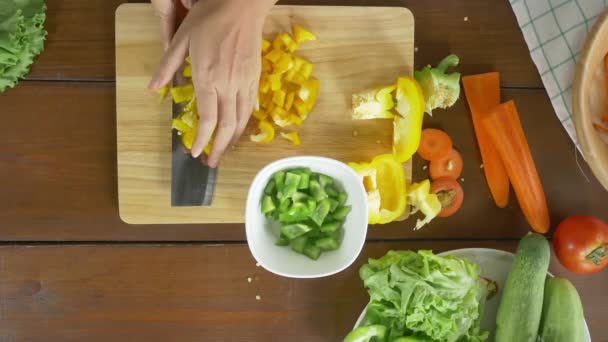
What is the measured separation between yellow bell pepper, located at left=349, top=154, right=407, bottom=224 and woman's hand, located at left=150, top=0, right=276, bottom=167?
0.24 m

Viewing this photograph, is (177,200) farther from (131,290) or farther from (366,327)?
(366,327)

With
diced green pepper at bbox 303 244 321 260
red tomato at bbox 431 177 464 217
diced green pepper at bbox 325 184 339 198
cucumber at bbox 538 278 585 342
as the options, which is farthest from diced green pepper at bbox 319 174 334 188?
cucumber at bbox 538 278 585 342

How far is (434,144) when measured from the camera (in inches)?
46.2

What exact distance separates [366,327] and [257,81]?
18.0 inches

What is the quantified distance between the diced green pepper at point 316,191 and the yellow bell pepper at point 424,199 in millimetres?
179

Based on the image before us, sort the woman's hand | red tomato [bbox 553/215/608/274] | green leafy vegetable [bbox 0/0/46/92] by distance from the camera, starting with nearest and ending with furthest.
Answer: the woman's hand < green leafy vegetable [bbox 0/0/46/92] < red tomato [bbox 553/215/608/274]

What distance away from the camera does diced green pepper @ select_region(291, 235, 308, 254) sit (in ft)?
3.54

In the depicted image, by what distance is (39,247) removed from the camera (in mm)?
1125

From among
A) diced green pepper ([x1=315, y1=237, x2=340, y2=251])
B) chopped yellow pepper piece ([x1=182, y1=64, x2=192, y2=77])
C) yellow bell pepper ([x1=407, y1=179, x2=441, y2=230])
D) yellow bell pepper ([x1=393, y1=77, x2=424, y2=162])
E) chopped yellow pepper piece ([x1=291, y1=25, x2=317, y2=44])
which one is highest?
chopped yellow pepper piece ([x1=291, y1=25, x2=317, y2=44])

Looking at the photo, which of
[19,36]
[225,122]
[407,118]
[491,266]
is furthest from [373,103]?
[19,36]

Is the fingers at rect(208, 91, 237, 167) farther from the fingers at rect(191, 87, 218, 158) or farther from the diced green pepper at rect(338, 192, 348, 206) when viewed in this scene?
the diced green pepper at rect(338, 192, 348, 206)

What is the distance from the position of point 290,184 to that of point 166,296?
33 cm

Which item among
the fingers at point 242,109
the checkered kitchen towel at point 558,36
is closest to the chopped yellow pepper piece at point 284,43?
the fingers at point 242,109

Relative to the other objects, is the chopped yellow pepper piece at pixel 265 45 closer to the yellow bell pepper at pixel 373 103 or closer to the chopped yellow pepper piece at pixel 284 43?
the chopped yellow pepper piece at pixel 284 43
